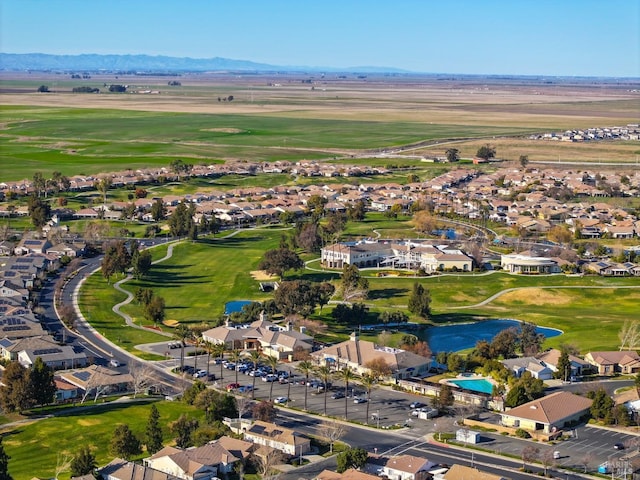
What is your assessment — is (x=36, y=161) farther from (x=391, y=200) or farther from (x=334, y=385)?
(x=334, y=385)

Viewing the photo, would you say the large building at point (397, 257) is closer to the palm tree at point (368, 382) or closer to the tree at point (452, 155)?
the palm tree at point (368, 382)

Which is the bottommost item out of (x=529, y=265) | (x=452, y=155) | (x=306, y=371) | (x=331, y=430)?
(x=331, y=430)

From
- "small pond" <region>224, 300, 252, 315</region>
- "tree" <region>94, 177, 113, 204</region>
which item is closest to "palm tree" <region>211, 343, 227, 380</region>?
"small pond" <region>224, 300, 252, 315</region>

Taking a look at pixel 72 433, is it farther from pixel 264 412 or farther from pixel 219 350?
pixel 219 350

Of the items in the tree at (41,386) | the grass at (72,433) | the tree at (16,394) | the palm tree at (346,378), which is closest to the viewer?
the grass at (72,433)

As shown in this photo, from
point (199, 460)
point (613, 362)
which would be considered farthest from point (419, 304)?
point (199, 460)

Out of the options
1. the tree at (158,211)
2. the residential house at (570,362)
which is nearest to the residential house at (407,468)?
the residential house at (570,362)
